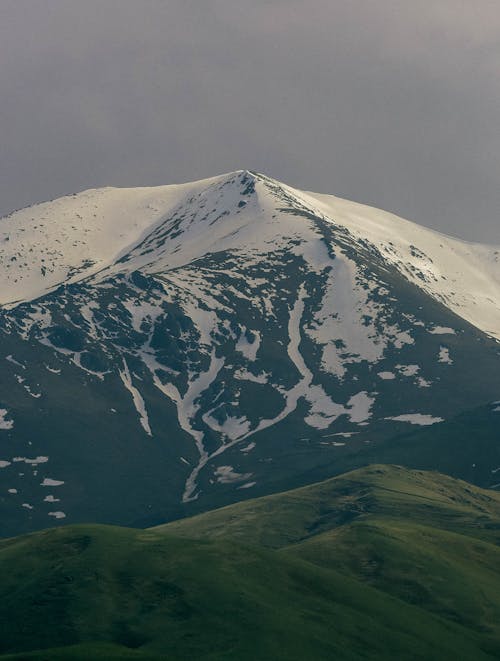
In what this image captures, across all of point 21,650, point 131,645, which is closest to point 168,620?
point 131,645

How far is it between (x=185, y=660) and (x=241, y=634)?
694 inches

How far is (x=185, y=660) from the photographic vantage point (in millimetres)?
179750

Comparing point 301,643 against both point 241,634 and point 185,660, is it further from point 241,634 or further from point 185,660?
point 185,660

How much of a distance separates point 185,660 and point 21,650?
2644 centimetres

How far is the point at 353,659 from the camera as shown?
195375 millimetres

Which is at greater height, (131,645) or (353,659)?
(131,645)

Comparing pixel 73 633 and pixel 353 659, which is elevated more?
pixel 73 633

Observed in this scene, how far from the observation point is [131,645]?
619 feet

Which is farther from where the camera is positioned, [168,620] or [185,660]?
[168,620]

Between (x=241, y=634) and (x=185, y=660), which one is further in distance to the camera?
(x=241, y=634)

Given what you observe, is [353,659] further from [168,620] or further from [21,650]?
[21,650]

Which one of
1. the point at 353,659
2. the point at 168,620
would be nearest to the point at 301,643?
the point at 353,659

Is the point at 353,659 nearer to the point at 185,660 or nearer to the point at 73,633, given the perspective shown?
the point at 185,660

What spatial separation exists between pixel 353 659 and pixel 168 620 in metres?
31.4
